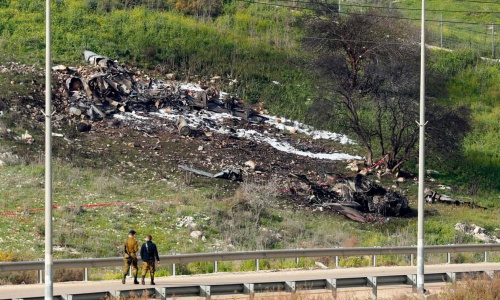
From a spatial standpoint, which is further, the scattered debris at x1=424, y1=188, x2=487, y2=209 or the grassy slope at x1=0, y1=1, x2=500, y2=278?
the scattered debris at x1=424, y1=188, x2=487, y2=209

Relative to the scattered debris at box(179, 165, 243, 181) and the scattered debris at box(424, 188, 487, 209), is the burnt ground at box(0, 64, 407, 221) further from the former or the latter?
the scattered debris at box(424, 188, 487, 209)

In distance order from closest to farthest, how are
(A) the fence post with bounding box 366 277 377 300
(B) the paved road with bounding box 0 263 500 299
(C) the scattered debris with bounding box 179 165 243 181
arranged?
(B) the paved road with bounding box 0 263 500 299, (A) the fence post with bounding box 366 277 377 300, (C) the scattered debris with bounding box 179 165 243 181

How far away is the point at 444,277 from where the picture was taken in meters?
27.4

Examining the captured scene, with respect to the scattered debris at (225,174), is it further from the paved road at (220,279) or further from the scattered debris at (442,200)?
the paved road at (220,279)

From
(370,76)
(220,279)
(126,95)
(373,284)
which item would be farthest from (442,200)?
(373,284)

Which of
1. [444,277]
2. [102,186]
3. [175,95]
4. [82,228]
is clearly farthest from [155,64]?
[444,277]

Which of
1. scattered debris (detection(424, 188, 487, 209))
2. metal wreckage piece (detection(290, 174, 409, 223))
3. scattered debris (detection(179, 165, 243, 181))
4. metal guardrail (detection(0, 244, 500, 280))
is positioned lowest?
scattered debris (detection(424, 188, 487, 209))

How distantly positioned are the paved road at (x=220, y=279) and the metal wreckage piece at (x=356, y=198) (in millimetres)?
8390

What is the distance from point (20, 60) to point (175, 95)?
812 centimetres

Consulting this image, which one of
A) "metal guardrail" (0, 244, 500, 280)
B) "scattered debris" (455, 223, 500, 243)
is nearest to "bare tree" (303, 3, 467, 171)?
"scattered debris" (455, 223, 500, 243)

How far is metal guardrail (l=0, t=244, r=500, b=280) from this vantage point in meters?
25.1

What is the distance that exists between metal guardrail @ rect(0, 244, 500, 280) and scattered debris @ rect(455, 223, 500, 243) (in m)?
4.38

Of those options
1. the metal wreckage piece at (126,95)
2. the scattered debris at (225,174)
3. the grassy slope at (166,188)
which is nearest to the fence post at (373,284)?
the grassy slope at (166,188)

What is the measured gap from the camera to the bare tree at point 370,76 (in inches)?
1933
